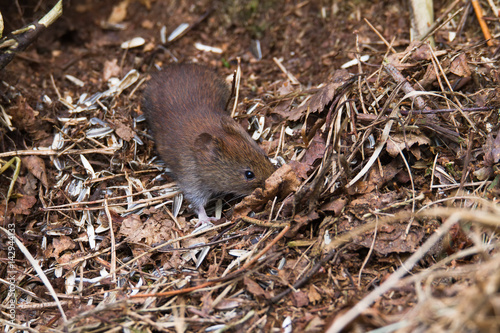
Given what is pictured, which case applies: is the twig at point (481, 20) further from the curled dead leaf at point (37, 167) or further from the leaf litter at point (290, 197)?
the curled dead leaf at point (37, 167)

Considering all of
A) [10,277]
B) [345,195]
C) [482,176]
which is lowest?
[10,277]

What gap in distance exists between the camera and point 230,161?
18.2 feet

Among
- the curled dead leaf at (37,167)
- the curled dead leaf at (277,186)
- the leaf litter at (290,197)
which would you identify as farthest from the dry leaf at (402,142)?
the curled dead leaf at (37,167)

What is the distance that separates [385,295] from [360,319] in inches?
22.5

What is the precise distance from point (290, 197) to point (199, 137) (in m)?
1.54

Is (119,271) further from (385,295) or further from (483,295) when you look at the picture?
(483,295)

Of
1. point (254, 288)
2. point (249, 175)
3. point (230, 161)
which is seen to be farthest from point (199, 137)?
point (254, 288)

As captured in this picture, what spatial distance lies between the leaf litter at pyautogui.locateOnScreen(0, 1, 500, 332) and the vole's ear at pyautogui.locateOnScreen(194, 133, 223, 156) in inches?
30.8

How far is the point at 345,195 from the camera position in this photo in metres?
4.77

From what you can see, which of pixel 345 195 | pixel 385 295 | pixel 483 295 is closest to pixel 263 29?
pixel 345 195

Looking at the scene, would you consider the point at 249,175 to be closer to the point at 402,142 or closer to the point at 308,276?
the point at 308,276

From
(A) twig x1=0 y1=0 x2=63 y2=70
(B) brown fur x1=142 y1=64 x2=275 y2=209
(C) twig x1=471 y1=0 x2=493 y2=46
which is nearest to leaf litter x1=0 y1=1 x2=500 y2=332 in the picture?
(C) twig x1=471 y1=0 x2=493 y2=46

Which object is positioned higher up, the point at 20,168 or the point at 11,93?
the point at 11,93

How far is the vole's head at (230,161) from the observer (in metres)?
5.38
